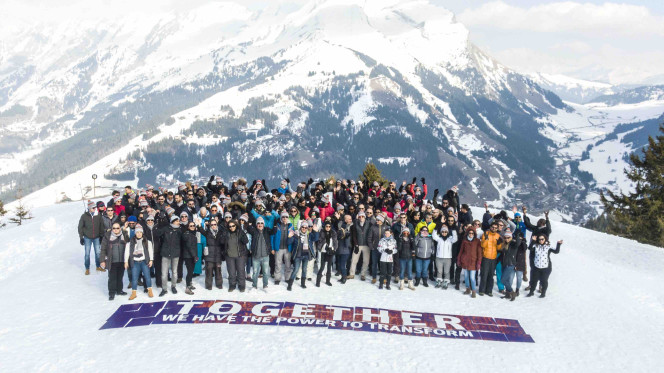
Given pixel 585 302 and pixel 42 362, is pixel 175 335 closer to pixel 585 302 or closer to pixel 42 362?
pixel 42 362

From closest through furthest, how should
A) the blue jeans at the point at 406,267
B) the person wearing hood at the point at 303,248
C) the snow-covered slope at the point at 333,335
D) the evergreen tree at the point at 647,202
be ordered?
1. the snow-covered slope at the point at 333,335
2. the person wearing hood at the point at 303,248
3. the blue jeans at the point at 406,267
4. the evergreen tree at the point at 647,202

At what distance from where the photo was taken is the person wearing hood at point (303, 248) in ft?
50.0

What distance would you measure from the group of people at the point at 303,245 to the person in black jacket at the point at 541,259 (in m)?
0.04

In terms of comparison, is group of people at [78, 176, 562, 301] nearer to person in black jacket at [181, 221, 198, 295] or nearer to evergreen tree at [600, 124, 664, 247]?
person in black jacket at [181, 221, 198, 295]

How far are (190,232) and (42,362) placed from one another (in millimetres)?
5396

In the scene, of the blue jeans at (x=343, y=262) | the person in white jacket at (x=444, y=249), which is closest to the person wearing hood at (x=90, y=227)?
the blue jeans at (x=343, y=262)

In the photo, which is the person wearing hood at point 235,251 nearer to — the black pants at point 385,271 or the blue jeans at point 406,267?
the black pants at point 385,271

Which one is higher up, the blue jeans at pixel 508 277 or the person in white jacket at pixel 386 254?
the person in white jacket at pixel 386 254

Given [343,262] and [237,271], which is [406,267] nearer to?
[343,262]

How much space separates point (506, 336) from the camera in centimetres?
1302

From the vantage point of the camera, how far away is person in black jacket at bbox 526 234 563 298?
15.4 metres

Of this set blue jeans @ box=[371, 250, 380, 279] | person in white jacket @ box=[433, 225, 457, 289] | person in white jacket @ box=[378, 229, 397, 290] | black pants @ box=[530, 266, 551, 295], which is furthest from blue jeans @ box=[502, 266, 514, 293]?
blue jeans @ box=[371, 250, 380, 279]

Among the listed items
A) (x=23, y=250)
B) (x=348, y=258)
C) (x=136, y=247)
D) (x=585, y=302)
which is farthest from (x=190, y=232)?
(x=585, y=302)

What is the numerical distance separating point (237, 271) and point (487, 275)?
932cm
